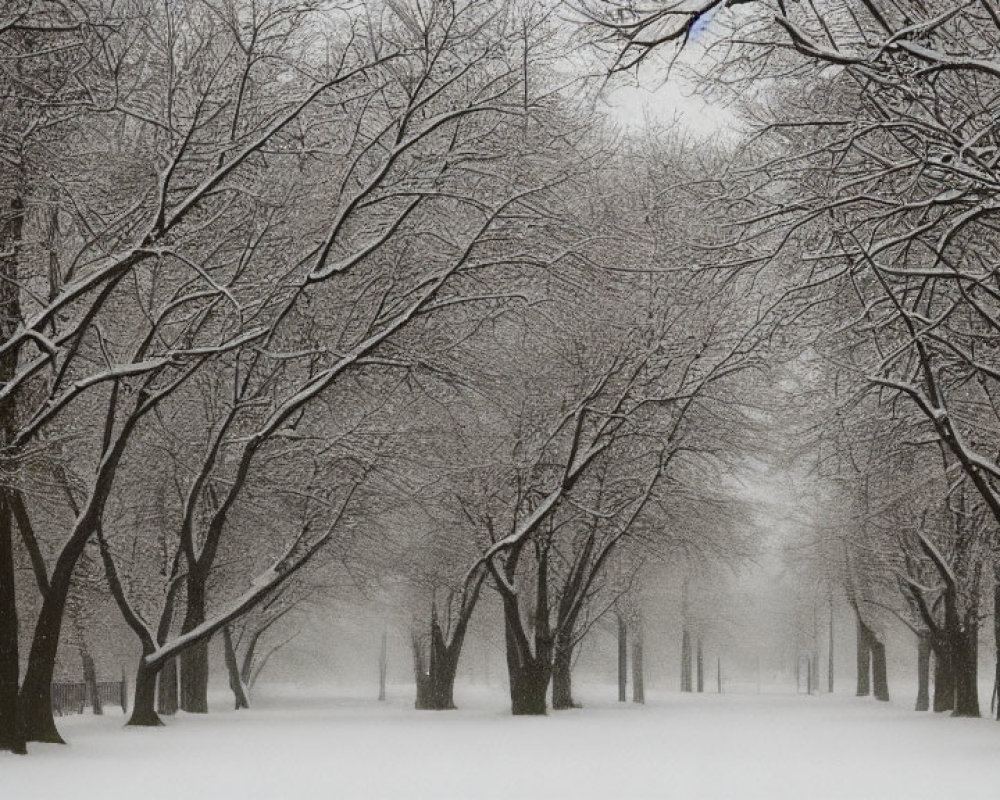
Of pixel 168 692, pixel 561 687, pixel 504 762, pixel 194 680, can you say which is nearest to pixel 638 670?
pixel 561 687

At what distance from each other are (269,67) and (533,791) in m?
8.97

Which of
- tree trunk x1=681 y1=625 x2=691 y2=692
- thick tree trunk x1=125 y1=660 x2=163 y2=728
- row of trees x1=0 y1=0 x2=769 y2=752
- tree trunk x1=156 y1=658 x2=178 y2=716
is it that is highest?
row of trees x1=0 y1=0 x2=769 y2=752

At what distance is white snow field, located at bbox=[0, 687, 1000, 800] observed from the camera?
10.1m

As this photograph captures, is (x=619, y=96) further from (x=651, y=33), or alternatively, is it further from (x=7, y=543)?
(x=7, y=543)

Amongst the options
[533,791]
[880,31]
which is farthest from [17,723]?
[880,31]

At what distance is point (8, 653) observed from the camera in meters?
13.0

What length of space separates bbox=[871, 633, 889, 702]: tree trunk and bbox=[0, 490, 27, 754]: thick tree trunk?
27945mm

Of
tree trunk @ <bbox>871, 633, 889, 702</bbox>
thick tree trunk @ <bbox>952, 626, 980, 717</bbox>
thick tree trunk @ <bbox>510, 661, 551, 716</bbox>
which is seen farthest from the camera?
tree trunk @ <bbox>871, 633, 889, 702</bbox>

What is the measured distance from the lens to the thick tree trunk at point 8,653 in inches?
497

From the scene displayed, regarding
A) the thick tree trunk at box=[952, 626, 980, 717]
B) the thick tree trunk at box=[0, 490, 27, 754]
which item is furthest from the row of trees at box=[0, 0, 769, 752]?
the thick tree trunk at box=[952, 626, 980, 717]

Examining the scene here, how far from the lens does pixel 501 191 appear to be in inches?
598

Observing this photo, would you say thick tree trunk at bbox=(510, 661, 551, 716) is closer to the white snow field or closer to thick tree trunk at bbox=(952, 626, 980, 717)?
the white snow field

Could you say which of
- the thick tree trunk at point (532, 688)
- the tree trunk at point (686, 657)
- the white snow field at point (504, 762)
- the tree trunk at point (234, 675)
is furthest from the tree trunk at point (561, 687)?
the tree trunk at point (686, 657)

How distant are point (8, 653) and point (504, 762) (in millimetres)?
5909
